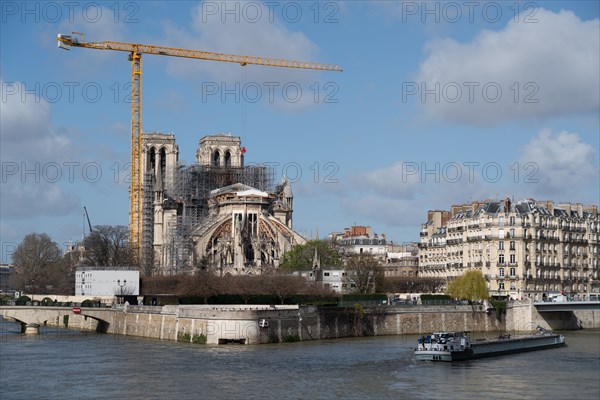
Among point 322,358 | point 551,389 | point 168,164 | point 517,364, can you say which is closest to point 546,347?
point 517,364

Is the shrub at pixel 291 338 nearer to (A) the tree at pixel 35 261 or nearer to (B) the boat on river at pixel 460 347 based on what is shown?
(B) the boat on river at pixel 460 347

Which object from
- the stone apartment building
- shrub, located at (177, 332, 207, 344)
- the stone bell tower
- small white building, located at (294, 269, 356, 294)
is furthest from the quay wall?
the stone bell tower

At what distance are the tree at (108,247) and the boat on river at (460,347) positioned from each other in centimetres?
5108

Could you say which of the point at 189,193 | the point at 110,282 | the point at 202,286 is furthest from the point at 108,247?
the point at 202,286

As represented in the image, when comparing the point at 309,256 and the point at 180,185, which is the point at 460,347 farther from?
the point at 180,185

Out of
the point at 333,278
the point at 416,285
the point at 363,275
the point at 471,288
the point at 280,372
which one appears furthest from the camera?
the point at 416,285

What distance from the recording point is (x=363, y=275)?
9131 cm

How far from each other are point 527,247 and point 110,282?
35.9 metres

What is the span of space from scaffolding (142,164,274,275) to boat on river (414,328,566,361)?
5927 cm

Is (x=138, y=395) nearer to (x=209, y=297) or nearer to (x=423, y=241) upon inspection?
(x=209, y=297)

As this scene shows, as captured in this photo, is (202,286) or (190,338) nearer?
(190,338)

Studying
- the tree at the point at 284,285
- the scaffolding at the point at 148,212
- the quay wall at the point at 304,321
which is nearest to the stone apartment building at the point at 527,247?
the quay wall at the point at 304,321

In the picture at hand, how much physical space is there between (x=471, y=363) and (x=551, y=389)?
11.6m

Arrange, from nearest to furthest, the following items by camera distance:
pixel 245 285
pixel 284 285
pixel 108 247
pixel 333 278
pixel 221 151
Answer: pixel 284 285 < pixel 245 285 < pixel 333 278 < pixel 108 247 < pixel 221 151
